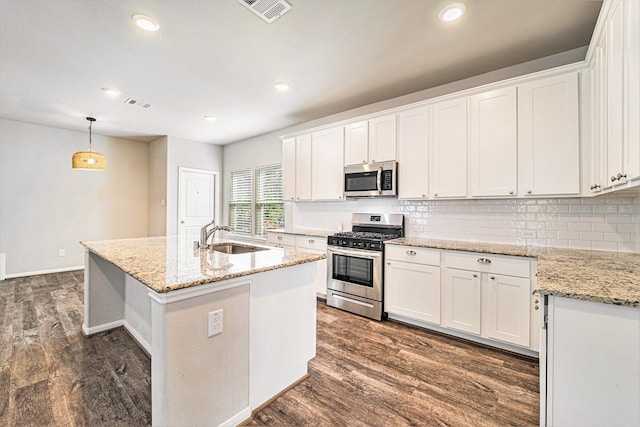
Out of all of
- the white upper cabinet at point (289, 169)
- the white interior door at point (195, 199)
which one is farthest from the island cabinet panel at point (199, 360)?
the white interior door at point (195, 199)

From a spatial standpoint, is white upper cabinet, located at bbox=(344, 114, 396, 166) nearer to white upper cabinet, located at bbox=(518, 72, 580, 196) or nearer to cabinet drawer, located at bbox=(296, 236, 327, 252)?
cabinet drawer, located at bbox=(296, 236, 327, 252)

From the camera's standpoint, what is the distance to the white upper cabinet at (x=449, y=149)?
2.88 meters

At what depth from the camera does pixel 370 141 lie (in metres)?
3.57

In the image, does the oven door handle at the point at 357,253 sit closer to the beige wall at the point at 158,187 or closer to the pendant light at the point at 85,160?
the pendant light at the point at 85,160

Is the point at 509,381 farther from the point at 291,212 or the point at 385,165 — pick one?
the point at 291,212

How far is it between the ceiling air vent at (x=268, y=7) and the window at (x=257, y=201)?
332cm

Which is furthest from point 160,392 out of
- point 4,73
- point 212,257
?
point 4,73

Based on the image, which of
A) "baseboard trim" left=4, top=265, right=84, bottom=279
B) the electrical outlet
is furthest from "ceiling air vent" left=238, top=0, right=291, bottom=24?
"baseboard trim" left=4, top=265, right=84, bottom=279

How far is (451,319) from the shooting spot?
272 centimetres

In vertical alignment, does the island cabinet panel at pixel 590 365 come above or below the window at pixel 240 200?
below

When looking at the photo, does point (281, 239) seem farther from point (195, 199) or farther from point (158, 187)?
point (158, 187)

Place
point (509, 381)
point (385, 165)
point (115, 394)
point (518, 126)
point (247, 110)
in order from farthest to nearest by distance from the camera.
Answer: point (247, 110) < point (385, 165) < point (518, 126) < point (509, 381) < point (115, 394)

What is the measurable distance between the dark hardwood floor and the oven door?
0.42m

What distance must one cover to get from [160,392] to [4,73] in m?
4.02
